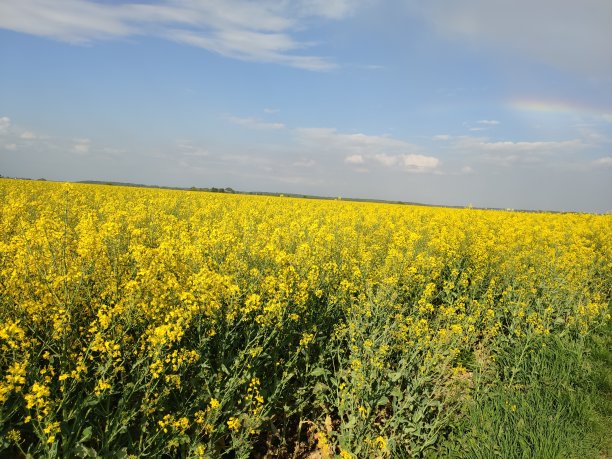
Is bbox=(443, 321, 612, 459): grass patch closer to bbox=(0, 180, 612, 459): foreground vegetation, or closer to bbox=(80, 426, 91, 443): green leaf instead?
bbox=(0, 180, 612, 459): foreground vegetation

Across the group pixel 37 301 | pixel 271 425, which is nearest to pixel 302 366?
pixel 271 425

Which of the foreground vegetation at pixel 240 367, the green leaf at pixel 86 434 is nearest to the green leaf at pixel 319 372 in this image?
the foreground vegetation at pixel 240 367

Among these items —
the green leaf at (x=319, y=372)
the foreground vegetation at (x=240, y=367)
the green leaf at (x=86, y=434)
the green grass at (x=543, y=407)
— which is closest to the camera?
the green leaf at (x=86, y=434)

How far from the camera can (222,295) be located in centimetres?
390

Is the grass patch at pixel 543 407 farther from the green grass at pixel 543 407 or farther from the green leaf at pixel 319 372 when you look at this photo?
the green leaf at pixel 319 372

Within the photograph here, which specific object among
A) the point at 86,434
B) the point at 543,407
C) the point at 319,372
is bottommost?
the point at 543,407

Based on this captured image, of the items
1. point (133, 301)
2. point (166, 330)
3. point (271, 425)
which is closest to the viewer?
point (166, 330)

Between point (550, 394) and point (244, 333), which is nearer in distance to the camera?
point (244, 333)

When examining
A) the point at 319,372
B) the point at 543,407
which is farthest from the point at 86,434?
the point at 543,407

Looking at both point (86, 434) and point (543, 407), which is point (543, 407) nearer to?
point (543, 407)

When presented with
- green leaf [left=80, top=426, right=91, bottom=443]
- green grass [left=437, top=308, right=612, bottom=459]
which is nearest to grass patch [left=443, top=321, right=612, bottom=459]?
green grass [left=437, top=308, right=612, bottom=459]

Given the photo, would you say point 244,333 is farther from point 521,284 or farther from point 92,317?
point 521,284

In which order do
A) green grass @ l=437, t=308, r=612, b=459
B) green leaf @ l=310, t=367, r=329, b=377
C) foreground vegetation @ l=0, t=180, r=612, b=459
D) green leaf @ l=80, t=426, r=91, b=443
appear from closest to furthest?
green leaf @ l=80, t=426, r=91, b=443 < foreground vegetation @ l=0, t=180, r=612, b=459 < green grass @ l=437, t=308, r=612, b=459 < green leaf @ l=310, t=367, r=329, b=377

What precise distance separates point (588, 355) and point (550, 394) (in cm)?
155
